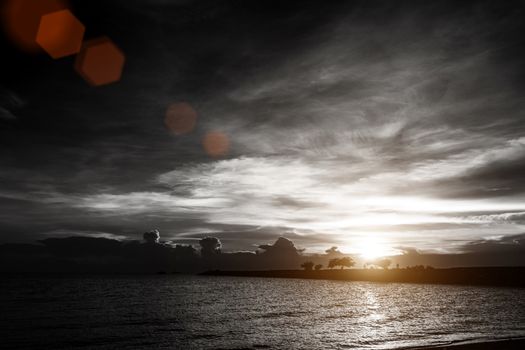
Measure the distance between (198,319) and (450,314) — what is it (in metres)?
42.2

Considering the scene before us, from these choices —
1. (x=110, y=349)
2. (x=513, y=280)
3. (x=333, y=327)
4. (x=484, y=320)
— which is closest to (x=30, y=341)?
(x=110, y=349)

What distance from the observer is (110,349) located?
37.6m

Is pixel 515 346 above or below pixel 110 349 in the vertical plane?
above

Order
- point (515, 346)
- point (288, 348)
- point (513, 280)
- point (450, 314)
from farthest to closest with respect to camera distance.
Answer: point (513, 280) < point (450, 314) < point (288, 348) < point (515, 346)

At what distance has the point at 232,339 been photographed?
139 ft

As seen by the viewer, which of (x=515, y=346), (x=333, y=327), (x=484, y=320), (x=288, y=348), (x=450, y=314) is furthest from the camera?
(x=450, y=314)

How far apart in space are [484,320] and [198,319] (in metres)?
43.2

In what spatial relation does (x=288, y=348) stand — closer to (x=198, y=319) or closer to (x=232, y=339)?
(x=232, y=339)

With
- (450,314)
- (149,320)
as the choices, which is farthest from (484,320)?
(149,320)

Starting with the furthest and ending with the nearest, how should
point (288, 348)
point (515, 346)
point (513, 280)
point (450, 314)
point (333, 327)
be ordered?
point (513, 280) < point (450, 314) < point (333, 327) < point (288, 348) < point (515, 346)

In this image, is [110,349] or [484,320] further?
[484,320]

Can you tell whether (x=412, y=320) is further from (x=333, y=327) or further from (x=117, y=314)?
(x=117, y=314)

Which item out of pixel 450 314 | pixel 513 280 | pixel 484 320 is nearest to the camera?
pixel 484 320

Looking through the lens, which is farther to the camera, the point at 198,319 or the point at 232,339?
the point at 198,319
